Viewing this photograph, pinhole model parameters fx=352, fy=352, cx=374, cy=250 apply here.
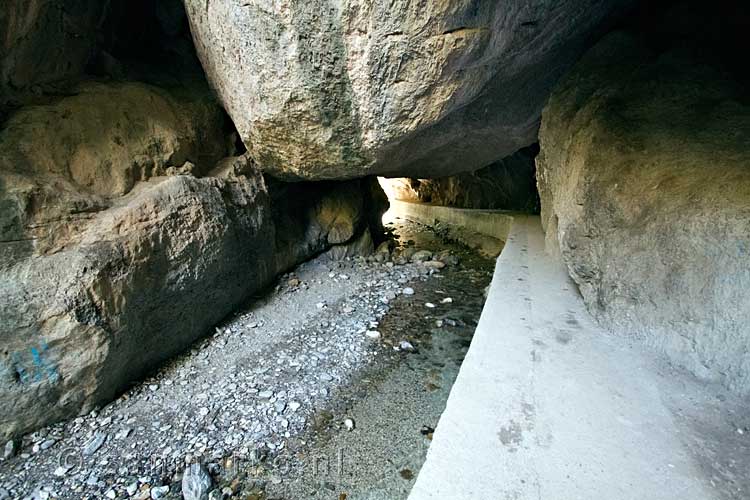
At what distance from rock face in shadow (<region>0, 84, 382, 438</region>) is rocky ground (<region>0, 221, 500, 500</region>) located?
290mm

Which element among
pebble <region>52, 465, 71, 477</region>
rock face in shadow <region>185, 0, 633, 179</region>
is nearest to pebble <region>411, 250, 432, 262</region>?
rock face in shadow <region>185, 0, 633, 179</region>

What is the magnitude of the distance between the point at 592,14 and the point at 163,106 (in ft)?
13.8

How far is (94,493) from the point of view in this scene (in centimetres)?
208

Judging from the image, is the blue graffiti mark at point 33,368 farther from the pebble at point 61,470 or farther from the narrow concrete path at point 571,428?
the narrow concrete path at point 571,428

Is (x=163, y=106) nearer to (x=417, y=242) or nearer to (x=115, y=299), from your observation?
(x=115, y=299)

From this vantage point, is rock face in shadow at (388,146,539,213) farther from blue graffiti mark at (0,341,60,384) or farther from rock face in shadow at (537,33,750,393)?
blue graffiti mark at (0,341,60,384)

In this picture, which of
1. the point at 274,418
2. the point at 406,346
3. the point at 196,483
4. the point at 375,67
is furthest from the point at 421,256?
the point at 196,483

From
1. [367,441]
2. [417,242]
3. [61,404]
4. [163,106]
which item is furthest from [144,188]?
[417,242]

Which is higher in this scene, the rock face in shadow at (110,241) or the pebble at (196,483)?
the rock face in shadow at (110,241)

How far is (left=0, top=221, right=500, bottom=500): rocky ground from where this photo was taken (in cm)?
217

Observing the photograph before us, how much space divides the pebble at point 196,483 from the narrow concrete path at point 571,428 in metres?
1.58

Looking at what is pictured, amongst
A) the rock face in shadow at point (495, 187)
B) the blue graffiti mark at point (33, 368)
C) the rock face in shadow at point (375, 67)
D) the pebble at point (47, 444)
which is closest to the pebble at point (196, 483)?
the pebble at point (47, 444)

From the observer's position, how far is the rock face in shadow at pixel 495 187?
363 inches

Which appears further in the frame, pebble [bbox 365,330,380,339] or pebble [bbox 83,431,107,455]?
pebble [bbox 365,330,380,339]
